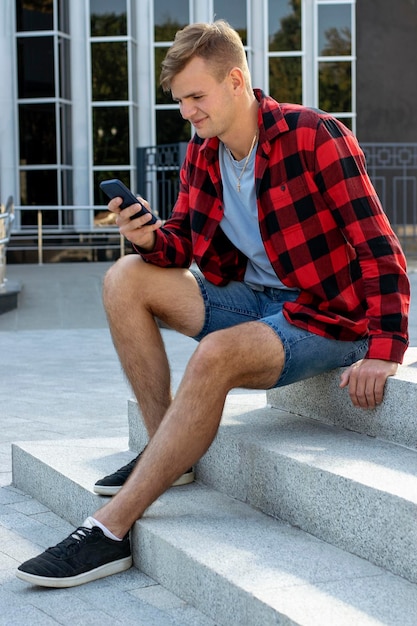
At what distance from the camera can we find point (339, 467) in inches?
114

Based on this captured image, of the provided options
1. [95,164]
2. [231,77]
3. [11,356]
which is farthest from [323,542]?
[95,164]

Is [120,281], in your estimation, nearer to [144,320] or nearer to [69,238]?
[144,320]

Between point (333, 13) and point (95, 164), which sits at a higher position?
point (333, 13)

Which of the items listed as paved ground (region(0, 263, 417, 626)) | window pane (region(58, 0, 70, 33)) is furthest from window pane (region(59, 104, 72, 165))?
paved ground (region(0, 263, 417, 626))

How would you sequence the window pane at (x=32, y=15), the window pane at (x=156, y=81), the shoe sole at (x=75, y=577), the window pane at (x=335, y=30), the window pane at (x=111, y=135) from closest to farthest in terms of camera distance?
the shoe sole at (x=75, y=577), the window pane at (x=32, y=15), the window pane at (x=111, y=135), the window pane at (x=156, y=81), the window pane at (x=335, y=30)

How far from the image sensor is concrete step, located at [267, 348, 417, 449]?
3064 millimetres

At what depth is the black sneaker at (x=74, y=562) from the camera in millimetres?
2932

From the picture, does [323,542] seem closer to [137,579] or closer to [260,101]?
[137,579]

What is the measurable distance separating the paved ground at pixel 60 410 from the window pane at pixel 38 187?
17.5 feet

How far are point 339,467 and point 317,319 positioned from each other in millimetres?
505

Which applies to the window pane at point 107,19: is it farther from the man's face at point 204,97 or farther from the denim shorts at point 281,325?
the man's face at point 204,97

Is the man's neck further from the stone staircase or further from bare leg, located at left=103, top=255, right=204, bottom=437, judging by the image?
the stone staircase

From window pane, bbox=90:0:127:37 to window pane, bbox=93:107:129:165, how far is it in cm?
137

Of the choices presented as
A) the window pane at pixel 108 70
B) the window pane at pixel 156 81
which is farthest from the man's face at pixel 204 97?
the window pane at pixel 156 81
